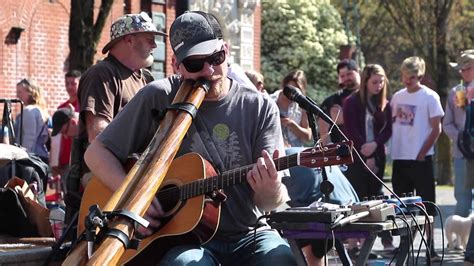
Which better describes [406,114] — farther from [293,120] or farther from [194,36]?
[194,36]

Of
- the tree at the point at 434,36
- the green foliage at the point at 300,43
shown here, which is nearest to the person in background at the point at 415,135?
the tree at the point at 434,36

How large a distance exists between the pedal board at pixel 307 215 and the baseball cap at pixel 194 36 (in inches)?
32.4

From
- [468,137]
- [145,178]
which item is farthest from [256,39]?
[145,178]

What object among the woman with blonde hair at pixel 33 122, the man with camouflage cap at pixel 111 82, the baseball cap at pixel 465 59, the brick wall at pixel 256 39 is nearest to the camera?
the man with camouflage cap at pixel 111 82

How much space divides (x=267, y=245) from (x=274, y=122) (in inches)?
24.3

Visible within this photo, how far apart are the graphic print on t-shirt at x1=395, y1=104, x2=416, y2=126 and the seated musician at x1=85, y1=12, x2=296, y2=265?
5.38 meters

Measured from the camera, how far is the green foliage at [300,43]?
36094 millimetres

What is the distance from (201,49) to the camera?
5.17 meters

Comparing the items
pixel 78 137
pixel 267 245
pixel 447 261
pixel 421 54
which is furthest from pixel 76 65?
pixel 421 54

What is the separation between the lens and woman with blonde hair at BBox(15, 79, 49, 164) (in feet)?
38.9

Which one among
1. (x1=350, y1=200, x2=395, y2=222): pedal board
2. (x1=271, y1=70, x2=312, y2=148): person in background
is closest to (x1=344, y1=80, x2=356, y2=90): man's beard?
(x1=271, y1=70, x2=312, y2=148): person in background

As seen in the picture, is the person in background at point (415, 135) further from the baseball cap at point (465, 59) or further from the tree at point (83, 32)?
the tree at point (83, 32)

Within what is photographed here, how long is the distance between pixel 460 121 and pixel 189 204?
6.08 meters

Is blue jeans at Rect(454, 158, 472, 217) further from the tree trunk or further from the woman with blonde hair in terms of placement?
the tree trunk
